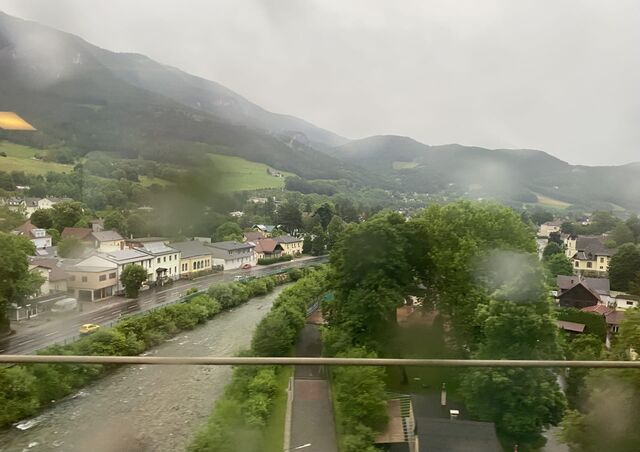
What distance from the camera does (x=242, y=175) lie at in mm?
5484

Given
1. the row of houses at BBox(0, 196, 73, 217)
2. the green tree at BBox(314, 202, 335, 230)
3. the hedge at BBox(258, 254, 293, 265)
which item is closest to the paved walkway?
the green tree at BBox(314, 202, 335, 230)

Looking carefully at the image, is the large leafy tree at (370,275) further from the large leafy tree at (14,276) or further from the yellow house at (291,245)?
the large leafy tree at (14,276)

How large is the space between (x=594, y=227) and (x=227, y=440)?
1127 centimetres

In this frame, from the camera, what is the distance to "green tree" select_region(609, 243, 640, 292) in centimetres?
875

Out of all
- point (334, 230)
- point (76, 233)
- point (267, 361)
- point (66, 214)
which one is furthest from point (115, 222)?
point (267, 361)

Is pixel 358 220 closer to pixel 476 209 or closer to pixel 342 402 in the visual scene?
pixel 476 209

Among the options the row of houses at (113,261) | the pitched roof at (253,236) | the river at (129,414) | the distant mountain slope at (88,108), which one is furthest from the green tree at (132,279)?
the river at (129,414)

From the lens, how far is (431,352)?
18.2 feet

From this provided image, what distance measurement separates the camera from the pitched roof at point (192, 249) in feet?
26.3

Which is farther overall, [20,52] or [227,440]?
[20,52]

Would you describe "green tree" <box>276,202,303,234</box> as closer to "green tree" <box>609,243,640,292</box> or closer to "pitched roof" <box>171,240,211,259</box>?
"pitched roof" <box>171,240,211,259</box>

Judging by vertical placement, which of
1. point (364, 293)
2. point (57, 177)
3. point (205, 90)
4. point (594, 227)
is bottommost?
point (364, 293)

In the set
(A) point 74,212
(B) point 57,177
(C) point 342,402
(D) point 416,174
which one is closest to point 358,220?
(D) point 416,174

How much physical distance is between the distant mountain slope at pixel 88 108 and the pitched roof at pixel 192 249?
5.44 ft
